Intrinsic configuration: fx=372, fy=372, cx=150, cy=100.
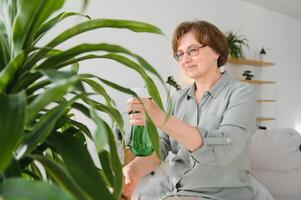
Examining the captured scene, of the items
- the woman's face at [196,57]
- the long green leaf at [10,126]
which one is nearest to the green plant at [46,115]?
the long green leaf at [10,126]

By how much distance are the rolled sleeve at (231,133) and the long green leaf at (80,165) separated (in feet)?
2.47

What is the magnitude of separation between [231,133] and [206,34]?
0.48 m

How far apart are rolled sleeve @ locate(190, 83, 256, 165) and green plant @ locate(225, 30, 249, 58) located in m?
3.00

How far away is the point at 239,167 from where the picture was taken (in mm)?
1495

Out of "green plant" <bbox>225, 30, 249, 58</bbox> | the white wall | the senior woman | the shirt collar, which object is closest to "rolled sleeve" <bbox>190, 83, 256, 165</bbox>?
the senior woman

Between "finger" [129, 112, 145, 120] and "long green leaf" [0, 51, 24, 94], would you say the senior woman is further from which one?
"long green leaf" [0, 51, 24, 94]

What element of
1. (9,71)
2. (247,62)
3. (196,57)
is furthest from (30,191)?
A: (247,62)

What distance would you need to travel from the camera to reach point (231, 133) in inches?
51.6

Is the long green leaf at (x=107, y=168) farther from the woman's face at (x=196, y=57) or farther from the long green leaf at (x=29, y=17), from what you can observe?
the woman's face at (x=196, y=57)

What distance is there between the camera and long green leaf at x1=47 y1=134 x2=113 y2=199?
0.44m

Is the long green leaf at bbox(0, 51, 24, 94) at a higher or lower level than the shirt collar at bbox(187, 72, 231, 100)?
higher

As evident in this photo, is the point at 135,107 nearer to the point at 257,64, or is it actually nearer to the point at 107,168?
the point at 107,168

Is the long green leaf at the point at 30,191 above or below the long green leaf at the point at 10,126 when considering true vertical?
below

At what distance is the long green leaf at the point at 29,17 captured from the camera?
1.46 feet
